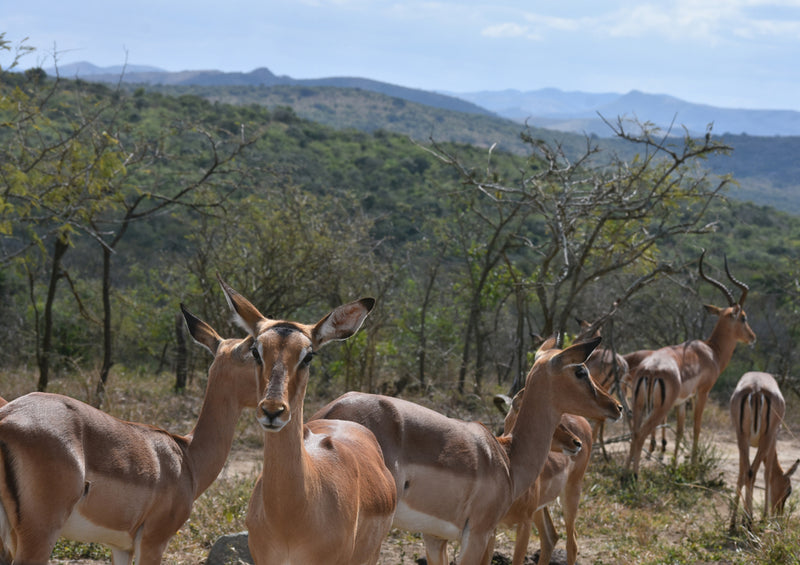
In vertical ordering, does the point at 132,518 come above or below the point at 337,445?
below

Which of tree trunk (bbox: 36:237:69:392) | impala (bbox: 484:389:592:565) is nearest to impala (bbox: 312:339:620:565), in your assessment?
impala (bbox: 484:389:592:565)

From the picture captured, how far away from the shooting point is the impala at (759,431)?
769 cm

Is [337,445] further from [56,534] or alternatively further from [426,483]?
[56,534]

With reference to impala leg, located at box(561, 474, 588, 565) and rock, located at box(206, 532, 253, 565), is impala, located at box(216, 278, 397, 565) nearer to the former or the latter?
rock, located at box(206, 532, 253, 565)

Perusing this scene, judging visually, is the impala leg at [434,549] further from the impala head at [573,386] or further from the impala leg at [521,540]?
the impala head at [573,386]

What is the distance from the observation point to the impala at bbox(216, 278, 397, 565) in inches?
127

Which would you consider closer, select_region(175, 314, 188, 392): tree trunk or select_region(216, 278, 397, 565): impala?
select_region(216, 278, 397, 565): impala

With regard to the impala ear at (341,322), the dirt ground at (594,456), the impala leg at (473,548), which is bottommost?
the dirt ground at (594,456)

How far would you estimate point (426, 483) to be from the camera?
4648 mm

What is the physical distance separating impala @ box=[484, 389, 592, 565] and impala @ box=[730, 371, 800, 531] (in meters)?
2.11

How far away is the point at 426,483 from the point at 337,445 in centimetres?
91

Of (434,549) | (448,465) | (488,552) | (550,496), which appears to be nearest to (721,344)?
(550,496)

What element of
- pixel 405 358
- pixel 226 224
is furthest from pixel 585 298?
pixel 226 224

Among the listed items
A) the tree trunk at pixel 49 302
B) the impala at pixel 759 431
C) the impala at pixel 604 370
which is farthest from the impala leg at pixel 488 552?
the tree trunk at pixel 49 302
